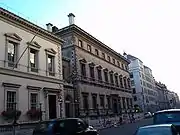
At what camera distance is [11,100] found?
2164cm

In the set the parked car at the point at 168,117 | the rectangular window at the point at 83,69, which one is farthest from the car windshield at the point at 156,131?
the rectangular window at the point at 83,69

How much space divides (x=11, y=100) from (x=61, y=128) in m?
11.0

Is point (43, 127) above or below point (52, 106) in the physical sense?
below

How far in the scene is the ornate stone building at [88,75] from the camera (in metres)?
33.4

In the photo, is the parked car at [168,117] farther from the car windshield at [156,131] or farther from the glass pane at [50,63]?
the glass pane at [50,63]

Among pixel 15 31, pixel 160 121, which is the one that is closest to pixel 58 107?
pixel 15 31

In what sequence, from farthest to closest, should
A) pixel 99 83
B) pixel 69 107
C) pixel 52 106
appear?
pixel 99 83, pixel 69 107, pixel 52 106

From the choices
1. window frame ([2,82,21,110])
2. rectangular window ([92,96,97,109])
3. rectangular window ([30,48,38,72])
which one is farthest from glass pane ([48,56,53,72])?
rectangular window ([92,96,97,109])

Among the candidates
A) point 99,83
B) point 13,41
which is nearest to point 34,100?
point 13,41

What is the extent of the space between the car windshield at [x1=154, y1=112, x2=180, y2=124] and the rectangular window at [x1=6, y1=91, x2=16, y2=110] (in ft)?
46.6

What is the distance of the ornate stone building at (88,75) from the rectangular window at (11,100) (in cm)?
1051

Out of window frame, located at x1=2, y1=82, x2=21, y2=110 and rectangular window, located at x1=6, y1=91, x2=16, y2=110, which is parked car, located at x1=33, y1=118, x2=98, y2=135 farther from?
rectangular window, located at x1=6, y1=91, x2=16, y2=110

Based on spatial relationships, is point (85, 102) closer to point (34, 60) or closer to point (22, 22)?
point (34, 60)

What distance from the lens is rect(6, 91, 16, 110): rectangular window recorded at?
69.9ft
